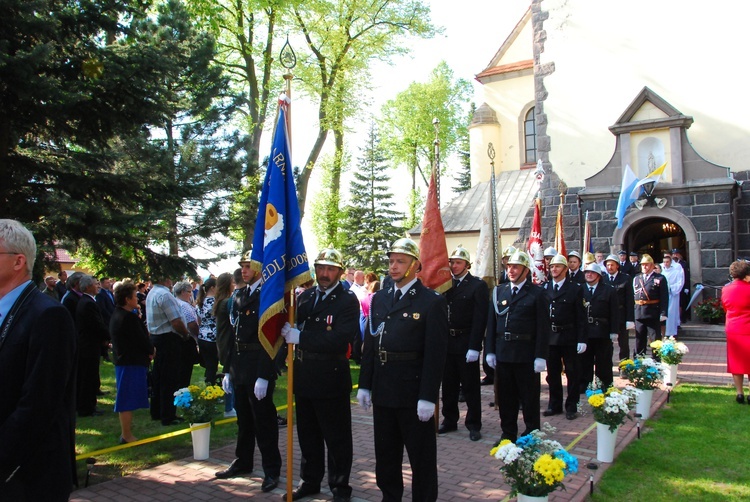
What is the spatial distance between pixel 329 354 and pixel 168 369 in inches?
153

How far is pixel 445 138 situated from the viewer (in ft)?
140

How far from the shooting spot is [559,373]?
27.6 feet

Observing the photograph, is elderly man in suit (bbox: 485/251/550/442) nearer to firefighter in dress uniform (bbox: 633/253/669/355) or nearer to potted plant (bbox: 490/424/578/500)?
potted plant (bbox: 490/424/578/500)

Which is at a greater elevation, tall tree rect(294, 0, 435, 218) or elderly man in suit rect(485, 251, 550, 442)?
tall tree rect(294, 0, 435, 218)

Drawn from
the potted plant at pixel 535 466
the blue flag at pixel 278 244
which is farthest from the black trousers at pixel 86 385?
the potted plant at pixel 535 466

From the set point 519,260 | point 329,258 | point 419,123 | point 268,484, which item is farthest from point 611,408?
point 419,123

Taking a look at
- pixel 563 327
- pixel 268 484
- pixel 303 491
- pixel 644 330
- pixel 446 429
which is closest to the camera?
pixel 303 491

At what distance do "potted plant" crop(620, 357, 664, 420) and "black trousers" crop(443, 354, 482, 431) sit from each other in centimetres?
202

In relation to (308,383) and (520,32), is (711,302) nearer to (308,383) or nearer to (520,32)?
(308,383)

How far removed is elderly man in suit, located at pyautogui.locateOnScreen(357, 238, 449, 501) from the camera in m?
4.61

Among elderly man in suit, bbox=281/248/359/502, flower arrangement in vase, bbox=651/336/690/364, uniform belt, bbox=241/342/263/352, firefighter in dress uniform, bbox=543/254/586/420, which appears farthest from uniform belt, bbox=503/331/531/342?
flower arrangement in vase, bbox=651/336/690/364

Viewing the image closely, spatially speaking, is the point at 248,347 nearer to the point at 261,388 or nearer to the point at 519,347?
the point at 261,388

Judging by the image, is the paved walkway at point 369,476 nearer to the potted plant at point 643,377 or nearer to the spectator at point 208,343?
the potted plant at point 643,377

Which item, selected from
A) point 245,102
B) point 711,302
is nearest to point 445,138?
point 245,102
